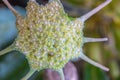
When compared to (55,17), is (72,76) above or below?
below

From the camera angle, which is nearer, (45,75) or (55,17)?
(55,17)

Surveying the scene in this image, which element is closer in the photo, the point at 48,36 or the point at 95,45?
the point at 48,36

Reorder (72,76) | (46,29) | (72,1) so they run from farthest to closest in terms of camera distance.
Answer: (72,1), (72,76), (46,29)

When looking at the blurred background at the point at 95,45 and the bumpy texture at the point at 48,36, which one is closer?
the bumpy texture at the point at 48,36

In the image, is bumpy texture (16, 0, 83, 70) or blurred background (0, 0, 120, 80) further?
blurred background (0, 0, 120, 80)

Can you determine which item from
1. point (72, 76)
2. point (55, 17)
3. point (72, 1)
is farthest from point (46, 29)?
point (72, 1)

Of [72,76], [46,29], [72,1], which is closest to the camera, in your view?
[46,29]

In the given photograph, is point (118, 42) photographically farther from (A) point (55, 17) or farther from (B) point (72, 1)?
(A) point (55, 17)

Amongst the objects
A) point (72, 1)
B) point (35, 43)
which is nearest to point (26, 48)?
point (35, 43)
